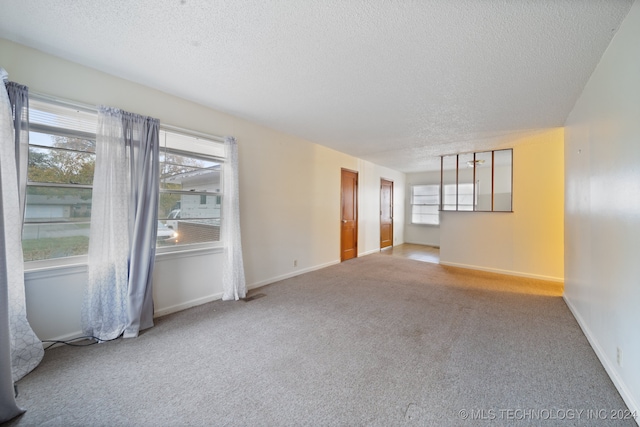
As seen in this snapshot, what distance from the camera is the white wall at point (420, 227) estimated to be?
803cm

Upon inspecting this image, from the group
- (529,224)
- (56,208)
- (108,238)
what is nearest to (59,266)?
(108,238)

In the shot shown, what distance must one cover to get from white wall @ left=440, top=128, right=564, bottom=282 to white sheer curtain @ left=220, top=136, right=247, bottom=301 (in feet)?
15.7

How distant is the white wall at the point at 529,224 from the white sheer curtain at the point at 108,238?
5.87m

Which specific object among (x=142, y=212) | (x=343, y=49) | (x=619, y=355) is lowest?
(x=619, y=355)

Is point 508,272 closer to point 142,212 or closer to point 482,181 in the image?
point 482,181

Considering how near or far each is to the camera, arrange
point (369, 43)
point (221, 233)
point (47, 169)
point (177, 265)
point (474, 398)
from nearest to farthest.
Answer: point (474, 398) → point (369, 43) → point (47, 169) → point (177, 265) → point (221, 233)

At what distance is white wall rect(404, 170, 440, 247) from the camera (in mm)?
8031

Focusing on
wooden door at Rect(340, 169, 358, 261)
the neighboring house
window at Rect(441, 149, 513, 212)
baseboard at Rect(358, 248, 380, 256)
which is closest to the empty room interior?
the neighboring house

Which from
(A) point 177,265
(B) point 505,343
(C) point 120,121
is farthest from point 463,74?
(A) point 177,265

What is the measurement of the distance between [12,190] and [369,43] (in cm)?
298

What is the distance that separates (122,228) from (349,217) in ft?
14.8

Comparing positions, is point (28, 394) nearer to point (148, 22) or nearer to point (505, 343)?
point (148, 22)

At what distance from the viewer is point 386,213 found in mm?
7637

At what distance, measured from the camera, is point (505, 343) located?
2.26 m
